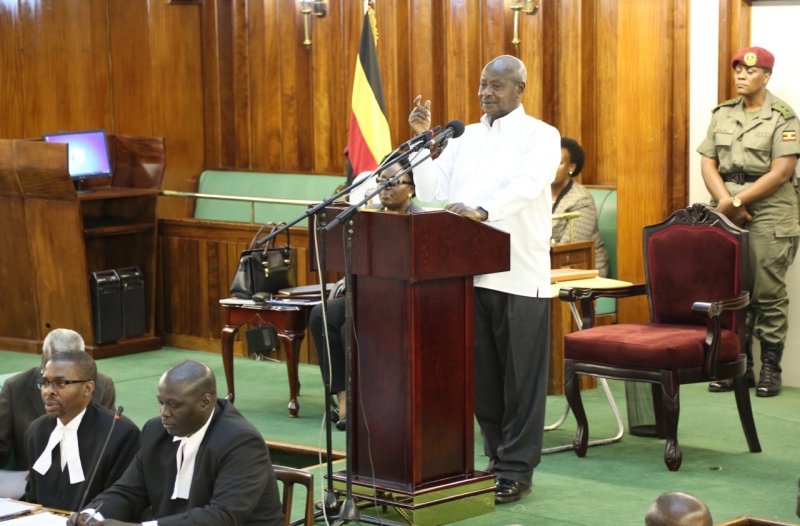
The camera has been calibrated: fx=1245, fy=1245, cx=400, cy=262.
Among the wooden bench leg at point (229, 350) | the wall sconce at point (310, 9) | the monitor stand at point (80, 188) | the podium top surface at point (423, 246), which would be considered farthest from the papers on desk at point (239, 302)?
the wall sconce at point (310, 9)

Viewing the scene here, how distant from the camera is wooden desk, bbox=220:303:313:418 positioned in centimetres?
645

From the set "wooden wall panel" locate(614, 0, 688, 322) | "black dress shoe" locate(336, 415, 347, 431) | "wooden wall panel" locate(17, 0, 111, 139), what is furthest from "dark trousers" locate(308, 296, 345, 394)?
"wooden wall panel" locate(17, 0, 111, 139)

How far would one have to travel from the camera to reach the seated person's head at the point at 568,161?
22.7ft

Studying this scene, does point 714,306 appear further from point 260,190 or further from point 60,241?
point 260,190

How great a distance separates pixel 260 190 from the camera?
31.6ft

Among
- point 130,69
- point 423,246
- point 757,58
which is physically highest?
point 130,69

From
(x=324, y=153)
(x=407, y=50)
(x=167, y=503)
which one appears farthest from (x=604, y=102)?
(x=167, y=503)

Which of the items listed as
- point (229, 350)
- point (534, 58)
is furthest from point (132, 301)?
point (534, 58)

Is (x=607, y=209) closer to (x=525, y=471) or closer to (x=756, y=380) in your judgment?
(x=756, y=380)

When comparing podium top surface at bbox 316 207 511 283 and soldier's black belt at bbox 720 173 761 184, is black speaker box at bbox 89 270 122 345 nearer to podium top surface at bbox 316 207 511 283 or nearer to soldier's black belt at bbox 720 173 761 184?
soldier's black belt at bbox 720 173 761 184

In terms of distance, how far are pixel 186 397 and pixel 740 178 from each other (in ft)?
13.4

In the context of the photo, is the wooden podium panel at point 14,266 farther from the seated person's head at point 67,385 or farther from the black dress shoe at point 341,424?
the seated person's head at point 67,385

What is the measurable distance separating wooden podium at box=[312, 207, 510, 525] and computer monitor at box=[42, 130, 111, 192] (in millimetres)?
4585

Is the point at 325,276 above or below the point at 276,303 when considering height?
above
